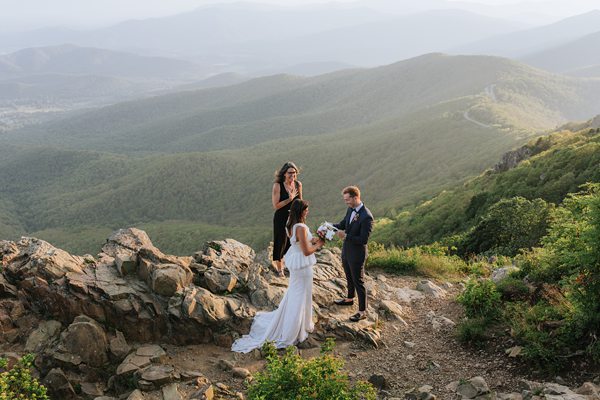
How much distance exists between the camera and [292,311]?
331 inches

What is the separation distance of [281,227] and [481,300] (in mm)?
4635

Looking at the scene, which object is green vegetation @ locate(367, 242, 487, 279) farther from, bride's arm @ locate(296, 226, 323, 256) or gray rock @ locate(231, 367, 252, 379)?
gray rock @ locate(231, 367, 252, 379)

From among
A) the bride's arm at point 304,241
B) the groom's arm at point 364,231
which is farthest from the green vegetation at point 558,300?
the bride's arm at point 304,241

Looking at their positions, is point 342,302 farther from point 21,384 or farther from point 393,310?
point 21,384

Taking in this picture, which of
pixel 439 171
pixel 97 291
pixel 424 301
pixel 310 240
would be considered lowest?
pixel 439 171

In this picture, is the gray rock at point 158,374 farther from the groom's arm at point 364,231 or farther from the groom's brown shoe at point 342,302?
the groom's arm at point 364,231

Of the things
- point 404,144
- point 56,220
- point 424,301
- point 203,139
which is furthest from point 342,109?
point 424,301

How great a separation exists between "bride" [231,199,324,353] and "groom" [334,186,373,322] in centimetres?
79

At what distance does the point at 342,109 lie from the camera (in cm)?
15462

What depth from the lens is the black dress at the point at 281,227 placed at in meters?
10.2

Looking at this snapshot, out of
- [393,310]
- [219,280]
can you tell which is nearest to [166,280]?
[219,280]

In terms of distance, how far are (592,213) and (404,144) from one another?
67843 mm

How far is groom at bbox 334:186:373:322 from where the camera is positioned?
8672mm

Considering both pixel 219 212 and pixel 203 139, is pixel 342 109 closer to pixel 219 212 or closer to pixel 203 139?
pixel 203 139
